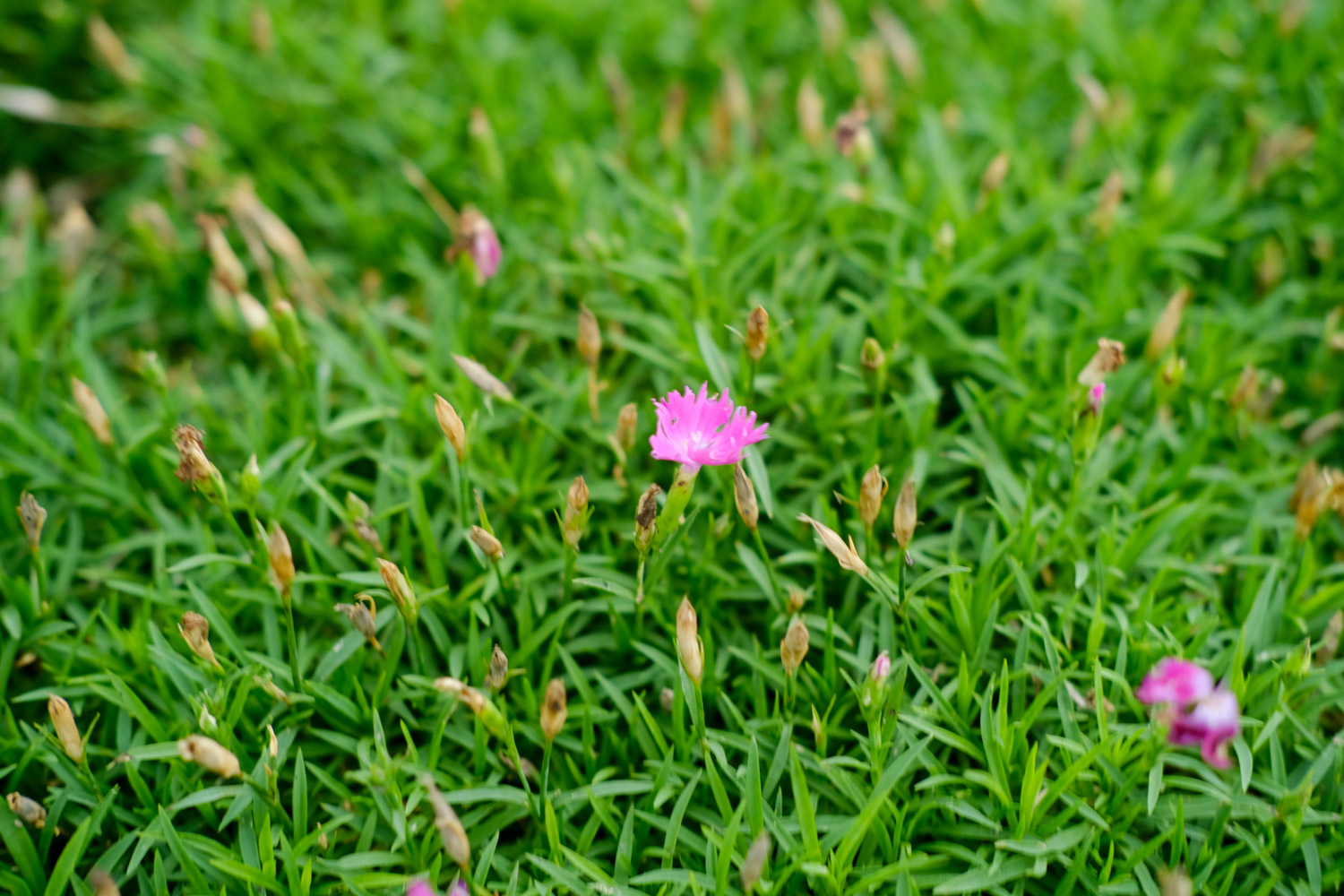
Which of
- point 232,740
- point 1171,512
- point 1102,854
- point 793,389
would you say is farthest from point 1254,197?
point 232,740

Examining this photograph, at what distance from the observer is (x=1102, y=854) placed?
3.95ft

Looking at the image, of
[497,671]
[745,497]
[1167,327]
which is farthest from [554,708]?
[1167,327]

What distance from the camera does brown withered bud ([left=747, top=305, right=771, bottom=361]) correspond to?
1283 millimetres

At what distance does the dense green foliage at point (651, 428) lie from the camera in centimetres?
121

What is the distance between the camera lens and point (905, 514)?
1.21 meters

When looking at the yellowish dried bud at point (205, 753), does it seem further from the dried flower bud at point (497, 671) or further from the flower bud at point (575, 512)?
the flower bud at point (575, 512)

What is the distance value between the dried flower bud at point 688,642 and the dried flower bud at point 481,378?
48cm

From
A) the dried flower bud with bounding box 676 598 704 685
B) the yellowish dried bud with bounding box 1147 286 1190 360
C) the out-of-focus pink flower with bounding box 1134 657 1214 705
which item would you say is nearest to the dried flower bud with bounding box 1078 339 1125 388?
the yellowish dried bud with bounding box 1147 286 1190 360

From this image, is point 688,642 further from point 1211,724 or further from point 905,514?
point 1211,724

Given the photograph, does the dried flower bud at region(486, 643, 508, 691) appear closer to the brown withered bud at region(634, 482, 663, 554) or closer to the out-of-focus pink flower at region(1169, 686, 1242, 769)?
the brown withered bud at region(634, 482, 663, 554)

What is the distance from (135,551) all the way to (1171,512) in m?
1.56

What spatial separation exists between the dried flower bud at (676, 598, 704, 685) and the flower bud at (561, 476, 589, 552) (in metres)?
0.18

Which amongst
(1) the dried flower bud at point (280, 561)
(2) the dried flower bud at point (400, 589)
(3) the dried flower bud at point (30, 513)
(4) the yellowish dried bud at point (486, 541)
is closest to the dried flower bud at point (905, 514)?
(4) the yellowish dried bud at point (486, 541)

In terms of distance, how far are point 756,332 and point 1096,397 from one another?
446 millimetres
